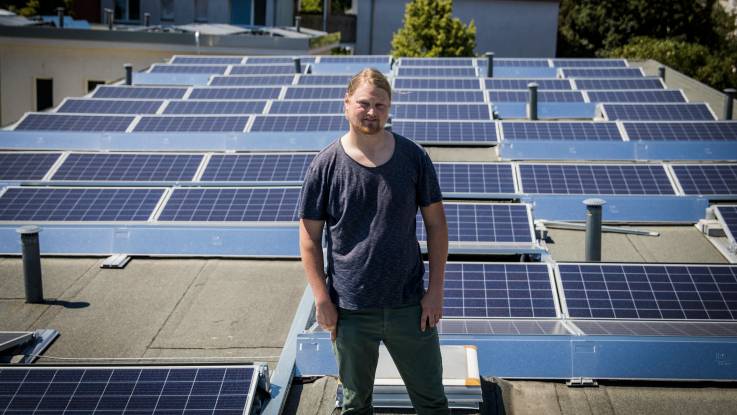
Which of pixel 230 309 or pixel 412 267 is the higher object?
pixel 412 267

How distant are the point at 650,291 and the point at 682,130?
10.1 metres

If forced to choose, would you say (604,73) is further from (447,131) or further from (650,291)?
(650,291)

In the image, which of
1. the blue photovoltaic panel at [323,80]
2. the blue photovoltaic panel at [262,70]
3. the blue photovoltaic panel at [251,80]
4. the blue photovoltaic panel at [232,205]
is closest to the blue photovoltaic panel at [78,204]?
the blue photovoltaic panel at [232,205]

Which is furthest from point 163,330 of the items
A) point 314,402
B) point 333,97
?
point 333,97

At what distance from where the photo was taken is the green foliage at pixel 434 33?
3944 cm

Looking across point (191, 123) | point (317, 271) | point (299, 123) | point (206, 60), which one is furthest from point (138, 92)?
point (317, 271)

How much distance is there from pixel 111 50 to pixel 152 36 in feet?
4.95

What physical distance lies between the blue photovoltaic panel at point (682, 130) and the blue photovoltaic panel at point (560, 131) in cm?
38

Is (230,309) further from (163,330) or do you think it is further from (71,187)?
(71,187)

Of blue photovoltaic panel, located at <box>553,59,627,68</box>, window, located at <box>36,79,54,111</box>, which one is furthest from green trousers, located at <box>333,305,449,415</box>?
window, located at <box>36,79,54,111</box>

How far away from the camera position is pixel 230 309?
31.1 ft

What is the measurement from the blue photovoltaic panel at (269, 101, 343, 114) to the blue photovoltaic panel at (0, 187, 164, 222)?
8194mm

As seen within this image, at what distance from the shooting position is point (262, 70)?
90.4 ft

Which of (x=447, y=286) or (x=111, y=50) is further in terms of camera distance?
(x=111, y=50)
